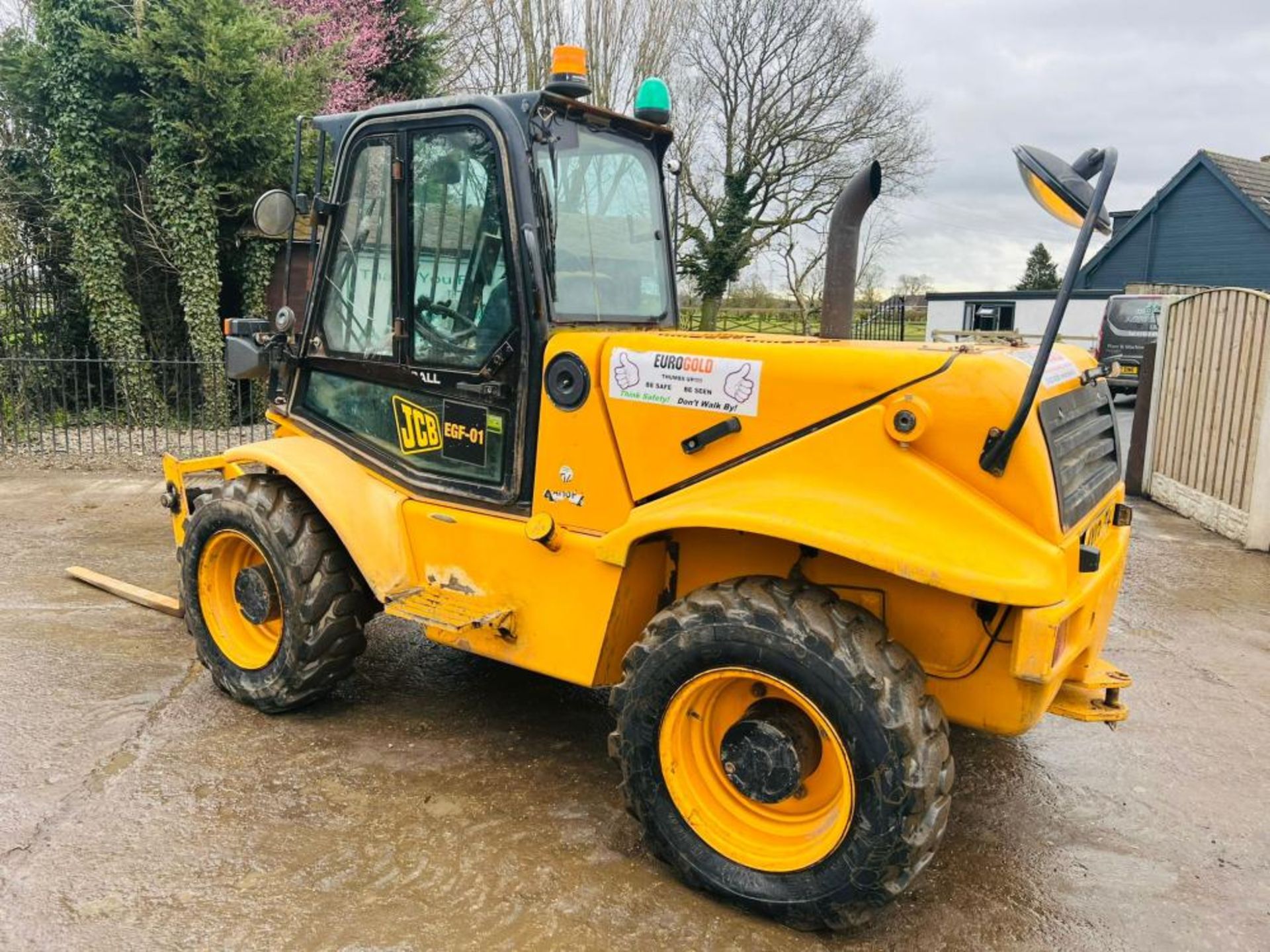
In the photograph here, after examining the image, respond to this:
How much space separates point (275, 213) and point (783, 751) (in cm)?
290

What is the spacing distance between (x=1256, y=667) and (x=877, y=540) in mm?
3589

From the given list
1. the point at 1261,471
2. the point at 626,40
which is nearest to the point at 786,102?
the point at 626,40

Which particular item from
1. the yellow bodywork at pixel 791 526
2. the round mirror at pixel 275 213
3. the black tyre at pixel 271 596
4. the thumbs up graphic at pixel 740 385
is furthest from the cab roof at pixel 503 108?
the black tyre at pixel 271 596

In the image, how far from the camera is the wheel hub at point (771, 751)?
2775 mm

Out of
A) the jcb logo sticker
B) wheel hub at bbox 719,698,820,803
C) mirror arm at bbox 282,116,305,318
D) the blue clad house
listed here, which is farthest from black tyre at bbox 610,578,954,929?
the blue clad house

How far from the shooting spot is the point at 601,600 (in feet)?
10.5

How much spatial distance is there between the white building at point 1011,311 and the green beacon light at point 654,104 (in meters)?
26.2

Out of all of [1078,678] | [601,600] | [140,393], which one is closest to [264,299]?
[140,393]

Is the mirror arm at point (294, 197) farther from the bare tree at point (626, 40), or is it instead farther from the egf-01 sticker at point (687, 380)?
the bare tree at point (626, 40)

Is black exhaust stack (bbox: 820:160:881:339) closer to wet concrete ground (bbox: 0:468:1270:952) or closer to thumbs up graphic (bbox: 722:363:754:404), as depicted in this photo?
thumbs up graphic (bbox: 722:363:754:404)

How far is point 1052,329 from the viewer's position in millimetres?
2350

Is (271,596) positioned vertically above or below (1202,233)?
below

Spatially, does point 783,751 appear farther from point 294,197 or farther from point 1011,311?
point 1011,311

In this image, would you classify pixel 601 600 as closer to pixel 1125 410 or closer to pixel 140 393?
pixel 140 393
